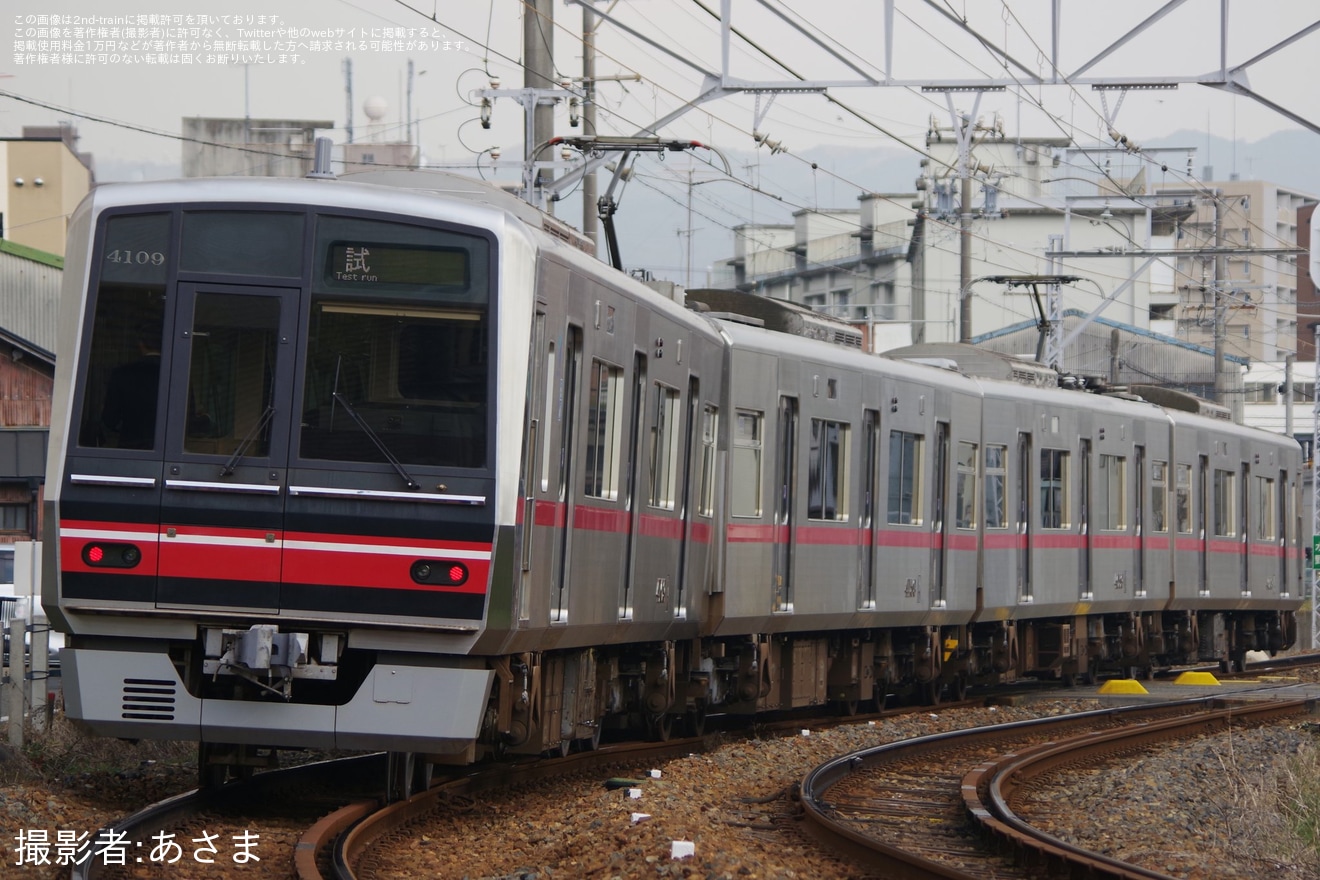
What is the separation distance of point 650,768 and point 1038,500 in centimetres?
819

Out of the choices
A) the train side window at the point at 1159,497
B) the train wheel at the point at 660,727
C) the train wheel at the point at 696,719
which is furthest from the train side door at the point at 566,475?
the train side window at the point at 1159,497

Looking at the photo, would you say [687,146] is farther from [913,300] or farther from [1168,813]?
[913,300]

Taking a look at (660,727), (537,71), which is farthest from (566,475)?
(537,71)

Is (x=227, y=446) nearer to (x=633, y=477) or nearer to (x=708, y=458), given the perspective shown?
(x=633, y=477)

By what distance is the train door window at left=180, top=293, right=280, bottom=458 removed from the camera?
8.27 metres

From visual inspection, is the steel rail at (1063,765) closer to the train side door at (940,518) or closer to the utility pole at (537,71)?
the train side door at (940,518)

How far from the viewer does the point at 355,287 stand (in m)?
8.42

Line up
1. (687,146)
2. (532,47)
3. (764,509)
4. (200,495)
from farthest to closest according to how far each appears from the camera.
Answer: (532,47) → (687,146) → (764,509) → (200,495)

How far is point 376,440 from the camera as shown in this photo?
326 inches

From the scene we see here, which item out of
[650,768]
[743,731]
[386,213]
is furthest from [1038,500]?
[386,213]

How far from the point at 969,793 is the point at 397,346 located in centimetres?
408

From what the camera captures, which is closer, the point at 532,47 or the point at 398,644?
the point at 398,644

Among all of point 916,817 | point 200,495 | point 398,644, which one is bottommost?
point 916,817

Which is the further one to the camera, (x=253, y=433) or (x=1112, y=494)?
(x=1112, y=494)
